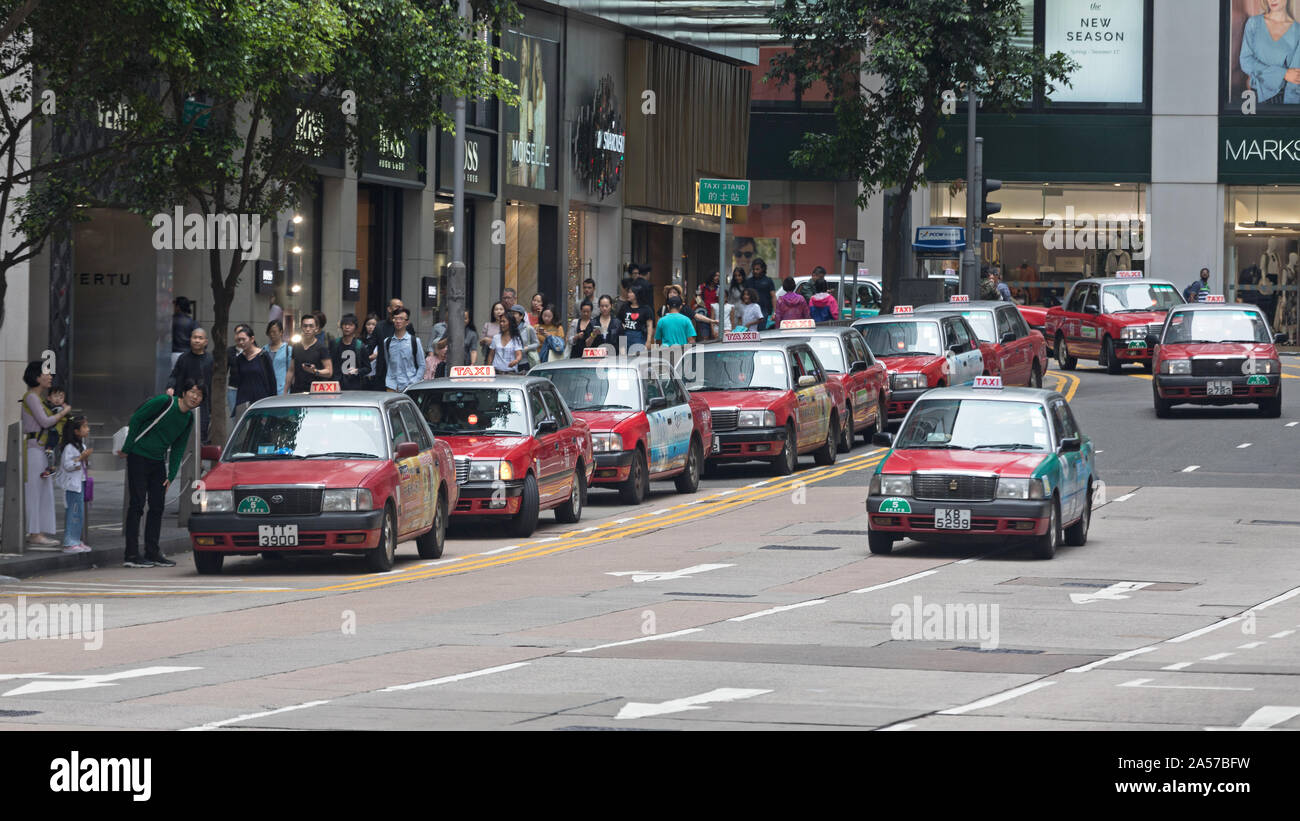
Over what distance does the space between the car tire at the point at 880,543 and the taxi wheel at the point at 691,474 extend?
6279 mm

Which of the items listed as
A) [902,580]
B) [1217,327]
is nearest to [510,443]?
[902,580]

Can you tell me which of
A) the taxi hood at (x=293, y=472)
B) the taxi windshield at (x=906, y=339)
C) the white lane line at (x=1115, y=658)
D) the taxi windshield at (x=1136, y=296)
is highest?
the taxi windshield at (x=1136, y=296)

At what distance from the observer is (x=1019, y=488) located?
19.9m

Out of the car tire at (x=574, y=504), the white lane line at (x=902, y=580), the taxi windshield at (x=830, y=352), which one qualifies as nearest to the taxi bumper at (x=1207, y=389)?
the taxi windshield at (x=830, y=352)

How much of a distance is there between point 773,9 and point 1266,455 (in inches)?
835

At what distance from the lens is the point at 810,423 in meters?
29.2

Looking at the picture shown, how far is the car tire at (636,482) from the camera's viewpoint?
25.4 metres

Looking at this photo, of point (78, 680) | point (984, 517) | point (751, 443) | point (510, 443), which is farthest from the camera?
point (751, 443)

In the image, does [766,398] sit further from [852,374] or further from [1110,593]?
[1110,593]

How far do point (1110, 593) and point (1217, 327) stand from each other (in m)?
17.9

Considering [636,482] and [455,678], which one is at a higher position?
[636,482]

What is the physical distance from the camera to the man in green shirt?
65.4 ft

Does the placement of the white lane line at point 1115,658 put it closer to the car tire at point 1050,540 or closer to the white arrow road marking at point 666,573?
the white arrow road marking at point 666,573
